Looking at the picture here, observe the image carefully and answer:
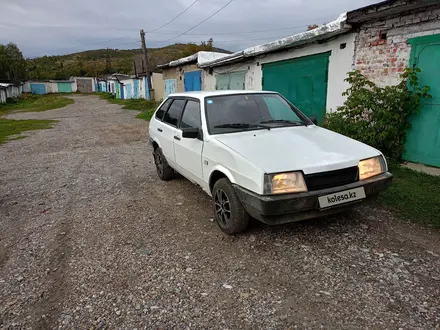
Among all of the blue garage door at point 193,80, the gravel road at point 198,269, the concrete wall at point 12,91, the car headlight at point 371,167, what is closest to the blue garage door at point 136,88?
A: the concrete wall at point 12,91

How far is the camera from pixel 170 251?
3150 millimetres

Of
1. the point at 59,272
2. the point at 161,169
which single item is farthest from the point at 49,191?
the point at 59,272

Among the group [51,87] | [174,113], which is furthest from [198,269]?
[51,87]

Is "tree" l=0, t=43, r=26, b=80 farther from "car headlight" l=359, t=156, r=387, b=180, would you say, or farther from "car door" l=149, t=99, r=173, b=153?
"car headlight" l=359, t=156, r=387, b=180

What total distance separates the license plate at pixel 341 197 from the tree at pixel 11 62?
65.5 m

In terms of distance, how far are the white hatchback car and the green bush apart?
2.26 metres

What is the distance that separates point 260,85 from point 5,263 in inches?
354

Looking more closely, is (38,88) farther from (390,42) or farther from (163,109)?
(390,42)

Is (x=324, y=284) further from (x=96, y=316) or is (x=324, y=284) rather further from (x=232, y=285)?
(x=96, y=316)

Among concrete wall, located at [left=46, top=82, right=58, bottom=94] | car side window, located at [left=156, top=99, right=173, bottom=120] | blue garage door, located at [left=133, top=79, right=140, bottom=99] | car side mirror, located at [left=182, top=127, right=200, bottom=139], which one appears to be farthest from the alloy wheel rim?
concrete wall, located at [left=46, top=82, right=58, bottom=94]

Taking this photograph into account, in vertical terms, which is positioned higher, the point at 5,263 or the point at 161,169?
the point at 161,169

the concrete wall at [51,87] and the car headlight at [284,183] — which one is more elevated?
the concrete wall at [51,87]

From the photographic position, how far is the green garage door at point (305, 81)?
7.72 meters

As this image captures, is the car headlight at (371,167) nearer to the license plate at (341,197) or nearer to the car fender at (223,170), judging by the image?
the license plate at (341,197)
